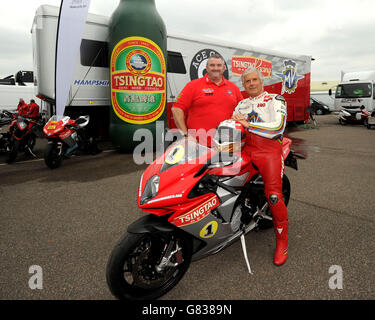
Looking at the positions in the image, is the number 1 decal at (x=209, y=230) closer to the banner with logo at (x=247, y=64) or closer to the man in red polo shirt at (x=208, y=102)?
the man in red polo shirt at (x=208, y=102)

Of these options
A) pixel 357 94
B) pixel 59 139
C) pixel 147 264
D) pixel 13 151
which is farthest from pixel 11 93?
pixel 357 94

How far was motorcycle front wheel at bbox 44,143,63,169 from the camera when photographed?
21.2 ft

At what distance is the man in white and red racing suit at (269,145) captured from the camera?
2.55 metres

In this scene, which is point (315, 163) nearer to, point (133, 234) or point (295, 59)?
point (133, 234)

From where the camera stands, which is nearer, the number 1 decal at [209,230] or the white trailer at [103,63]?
the number 1 decal at [209,230]

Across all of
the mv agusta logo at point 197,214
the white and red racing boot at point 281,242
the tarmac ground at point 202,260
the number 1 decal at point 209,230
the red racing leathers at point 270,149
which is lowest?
the tarmac ground at point 202,260

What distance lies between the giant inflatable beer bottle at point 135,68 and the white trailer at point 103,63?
74cm

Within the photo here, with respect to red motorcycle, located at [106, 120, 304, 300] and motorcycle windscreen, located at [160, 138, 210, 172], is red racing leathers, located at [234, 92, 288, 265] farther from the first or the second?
motorcycle windscreen, located at [160, 138, 210, 172]

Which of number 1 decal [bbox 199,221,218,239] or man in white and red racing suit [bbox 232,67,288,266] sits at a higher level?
man in white and red racing suit [bbox 232,67,288,266]

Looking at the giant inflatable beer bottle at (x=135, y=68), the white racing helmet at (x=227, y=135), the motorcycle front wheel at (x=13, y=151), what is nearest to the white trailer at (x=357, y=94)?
the giant inflatable beer bottle at (x=135, y=68)

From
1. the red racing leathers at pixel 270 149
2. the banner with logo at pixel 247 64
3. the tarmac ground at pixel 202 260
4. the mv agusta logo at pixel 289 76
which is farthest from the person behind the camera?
the mv agusta logo at pixel 289 76

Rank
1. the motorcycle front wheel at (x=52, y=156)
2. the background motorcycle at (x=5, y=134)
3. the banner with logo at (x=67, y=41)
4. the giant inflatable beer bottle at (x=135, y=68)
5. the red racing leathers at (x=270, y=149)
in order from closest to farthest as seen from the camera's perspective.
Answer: the red racing leathers at (x=270, y=149)
the motorcycle front wheel at (x=52, y=156)
the banner with logo at (x=67, y=41)
the giant inflatable beer bottle at (x=135, y=68)
the background motorcycle at (x=5, y=134)

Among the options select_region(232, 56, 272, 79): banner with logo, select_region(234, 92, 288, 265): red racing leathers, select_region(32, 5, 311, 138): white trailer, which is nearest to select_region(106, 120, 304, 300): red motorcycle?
select_region(234, 92, 288, 265): red racing leathers

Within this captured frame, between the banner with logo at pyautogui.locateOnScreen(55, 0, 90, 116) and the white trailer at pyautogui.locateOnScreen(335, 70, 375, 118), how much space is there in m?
15.7
